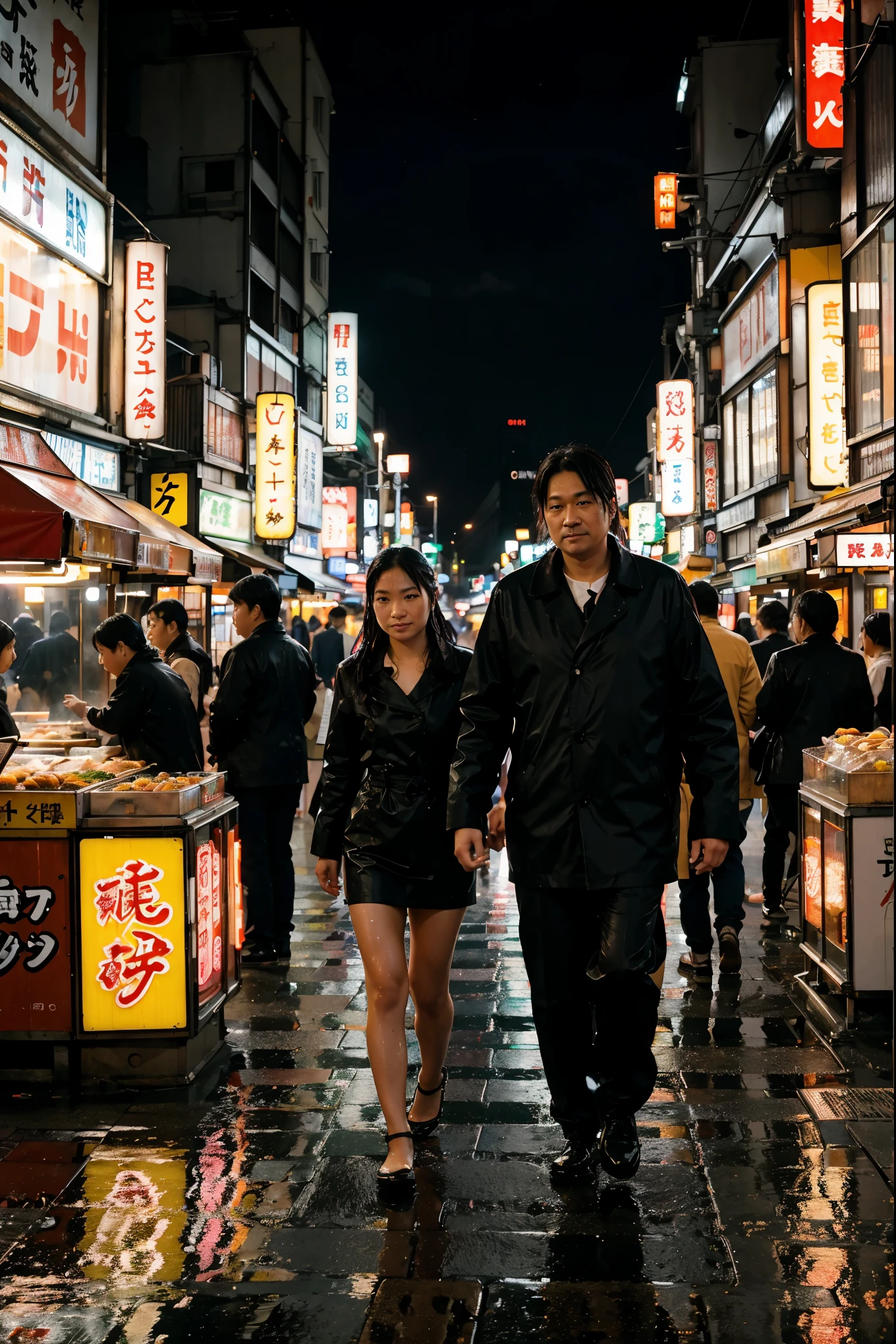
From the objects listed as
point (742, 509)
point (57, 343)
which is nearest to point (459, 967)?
point (57, 343)

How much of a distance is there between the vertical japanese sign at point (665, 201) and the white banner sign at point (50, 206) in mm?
18349

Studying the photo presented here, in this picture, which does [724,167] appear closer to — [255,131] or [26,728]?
[255,131]

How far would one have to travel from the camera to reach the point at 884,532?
12.0 m

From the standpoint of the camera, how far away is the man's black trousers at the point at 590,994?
3902 mm

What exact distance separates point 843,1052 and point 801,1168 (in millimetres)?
1502

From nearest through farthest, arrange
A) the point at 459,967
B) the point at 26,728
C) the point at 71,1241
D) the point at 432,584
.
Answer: the point at 71,1241
the point at 432,584
the point at 459,967
the point at 26,728

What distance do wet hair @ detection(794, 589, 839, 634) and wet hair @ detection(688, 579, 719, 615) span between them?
899 millimetres

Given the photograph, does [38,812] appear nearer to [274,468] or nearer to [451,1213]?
[451,1213]

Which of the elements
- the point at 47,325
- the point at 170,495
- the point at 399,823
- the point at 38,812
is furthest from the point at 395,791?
the point at 170,495

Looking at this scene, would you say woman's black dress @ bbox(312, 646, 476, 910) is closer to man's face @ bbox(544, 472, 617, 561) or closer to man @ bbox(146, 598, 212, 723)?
man's face @ bbox(544, 472, 617, 561)

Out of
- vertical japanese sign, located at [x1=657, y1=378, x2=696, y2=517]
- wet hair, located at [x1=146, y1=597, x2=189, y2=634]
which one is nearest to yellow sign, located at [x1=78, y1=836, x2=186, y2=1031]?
wet hair, located at [x1=146, y1=597, x2=189, y2=634]

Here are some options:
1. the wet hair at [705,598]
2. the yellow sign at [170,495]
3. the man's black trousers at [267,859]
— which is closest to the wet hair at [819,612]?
the wet hair at [705,598]

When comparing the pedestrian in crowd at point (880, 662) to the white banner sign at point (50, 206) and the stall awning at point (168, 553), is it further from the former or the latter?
the white banner sign at point (50, 206)

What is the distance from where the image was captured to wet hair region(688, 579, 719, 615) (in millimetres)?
7371
